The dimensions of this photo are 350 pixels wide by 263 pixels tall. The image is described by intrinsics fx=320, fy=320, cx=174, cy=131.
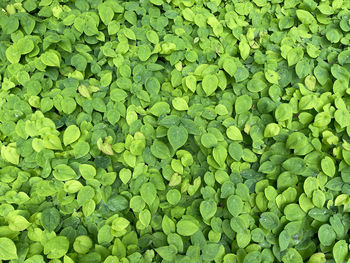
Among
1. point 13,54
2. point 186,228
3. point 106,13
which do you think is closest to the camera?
point 186,228

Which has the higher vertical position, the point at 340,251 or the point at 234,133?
the point at 234,133

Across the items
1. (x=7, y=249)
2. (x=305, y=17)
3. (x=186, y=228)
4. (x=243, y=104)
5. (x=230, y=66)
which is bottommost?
(x=7, y=249)

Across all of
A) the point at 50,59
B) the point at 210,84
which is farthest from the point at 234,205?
the point at 50,59

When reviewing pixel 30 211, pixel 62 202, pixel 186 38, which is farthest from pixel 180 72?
pixel 30 211

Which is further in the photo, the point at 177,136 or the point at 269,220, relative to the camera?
the point at 177,136

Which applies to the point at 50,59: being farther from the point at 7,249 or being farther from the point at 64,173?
the point at 7,249

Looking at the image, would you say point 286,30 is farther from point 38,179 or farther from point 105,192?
point 38,179

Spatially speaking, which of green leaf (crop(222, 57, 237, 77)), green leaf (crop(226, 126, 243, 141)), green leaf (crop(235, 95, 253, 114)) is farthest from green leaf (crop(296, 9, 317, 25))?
green leaf (crop(226, 126, 243, 141))

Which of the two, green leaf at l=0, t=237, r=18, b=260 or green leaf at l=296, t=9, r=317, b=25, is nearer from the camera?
green leaf at l=0, t=237, r=18, b=260

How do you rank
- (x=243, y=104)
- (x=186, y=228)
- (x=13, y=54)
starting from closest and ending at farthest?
(x=186, y=228)
(x=243, y=104)
(x=13, y=54)

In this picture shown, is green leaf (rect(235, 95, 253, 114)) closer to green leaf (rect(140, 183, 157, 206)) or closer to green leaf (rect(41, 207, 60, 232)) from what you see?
green leaf (rect(140, 183, 157, 206))
